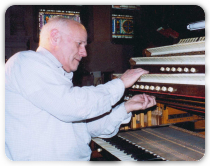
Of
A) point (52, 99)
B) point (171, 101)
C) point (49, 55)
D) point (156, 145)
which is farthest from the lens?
point (171, 101)

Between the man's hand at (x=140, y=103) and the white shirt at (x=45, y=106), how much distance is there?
380 millimetres

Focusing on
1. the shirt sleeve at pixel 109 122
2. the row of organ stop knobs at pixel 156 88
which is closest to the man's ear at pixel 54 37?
the shirt sleeve at pixel 109 122

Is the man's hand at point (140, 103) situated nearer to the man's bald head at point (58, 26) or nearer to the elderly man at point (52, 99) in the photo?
the elderly man at point (52, 99)

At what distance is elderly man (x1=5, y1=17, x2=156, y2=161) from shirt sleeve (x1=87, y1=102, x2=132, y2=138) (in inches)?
6.5

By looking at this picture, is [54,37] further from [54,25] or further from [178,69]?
[178,69]

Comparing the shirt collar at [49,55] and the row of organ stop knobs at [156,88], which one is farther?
the row of organ stop knobs at [156,88]

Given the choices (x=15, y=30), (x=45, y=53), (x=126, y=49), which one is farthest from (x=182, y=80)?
(x=15, y=30)

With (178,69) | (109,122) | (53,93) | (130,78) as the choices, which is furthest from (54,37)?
(178,69)

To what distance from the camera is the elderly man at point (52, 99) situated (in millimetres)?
1136

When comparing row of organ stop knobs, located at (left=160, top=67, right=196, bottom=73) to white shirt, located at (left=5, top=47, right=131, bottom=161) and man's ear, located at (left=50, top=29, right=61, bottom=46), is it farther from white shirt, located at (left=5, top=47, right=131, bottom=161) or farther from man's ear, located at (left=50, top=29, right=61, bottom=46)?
man's ear, located at (left=50, top=29, right=61, bottom=46)

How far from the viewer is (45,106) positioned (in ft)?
3.74

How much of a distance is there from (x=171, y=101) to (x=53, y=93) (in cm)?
98

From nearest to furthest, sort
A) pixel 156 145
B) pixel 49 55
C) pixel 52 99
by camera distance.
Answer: pixel 52 99, pixel 49 55, pixel 156 145

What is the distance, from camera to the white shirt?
1132 mm
